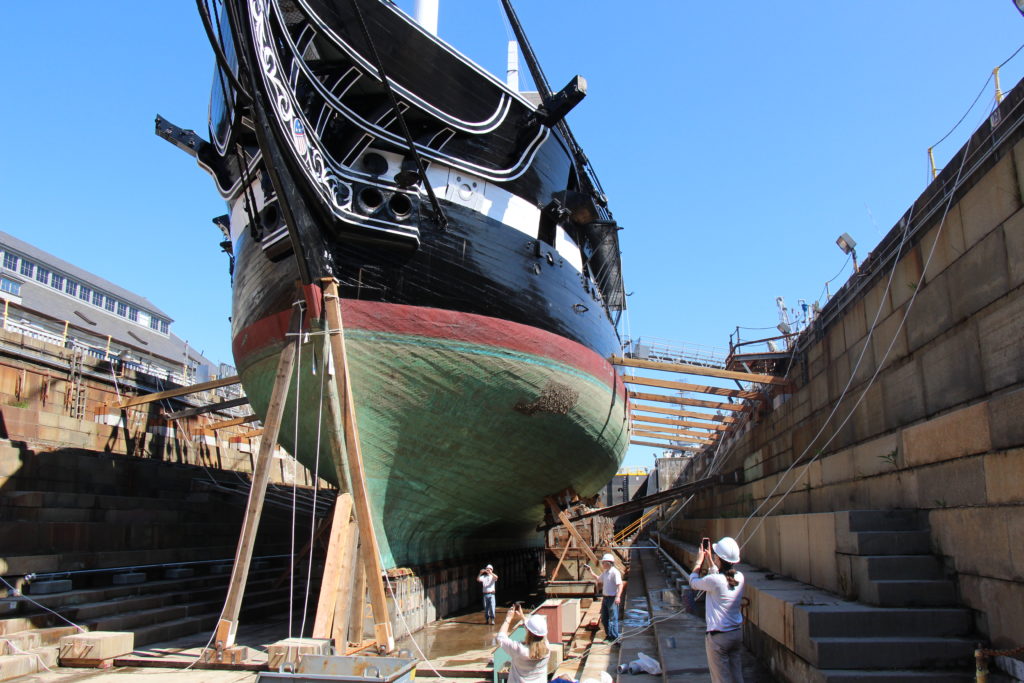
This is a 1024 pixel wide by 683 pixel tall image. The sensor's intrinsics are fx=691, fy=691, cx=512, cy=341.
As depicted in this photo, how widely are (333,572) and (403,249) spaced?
398cm

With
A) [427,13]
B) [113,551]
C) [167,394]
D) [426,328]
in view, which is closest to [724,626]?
[426,328]

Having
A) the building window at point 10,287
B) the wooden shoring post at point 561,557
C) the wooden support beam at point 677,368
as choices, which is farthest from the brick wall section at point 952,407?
the building window at point 10,287

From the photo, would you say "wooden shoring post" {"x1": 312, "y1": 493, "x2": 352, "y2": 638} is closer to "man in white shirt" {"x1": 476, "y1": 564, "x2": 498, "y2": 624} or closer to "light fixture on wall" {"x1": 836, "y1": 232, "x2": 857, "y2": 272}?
"man in white shirt" {"x1": 476, "y1": 564, "x2": 498, "y2": 624}

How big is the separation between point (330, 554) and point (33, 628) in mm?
3773

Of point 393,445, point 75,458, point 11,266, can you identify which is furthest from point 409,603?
point 11,266

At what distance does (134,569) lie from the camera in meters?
9.92

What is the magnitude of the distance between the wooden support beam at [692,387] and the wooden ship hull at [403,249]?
503 cm

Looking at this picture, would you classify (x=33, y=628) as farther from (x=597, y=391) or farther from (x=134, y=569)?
(x=597, y=391)

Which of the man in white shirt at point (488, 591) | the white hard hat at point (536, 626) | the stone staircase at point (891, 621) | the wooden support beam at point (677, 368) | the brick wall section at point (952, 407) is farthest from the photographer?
the wooden support beam at point (677, 368)

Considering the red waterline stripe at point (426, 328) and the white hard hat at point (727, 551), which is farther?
the red waterline stripe at point (426, 328)

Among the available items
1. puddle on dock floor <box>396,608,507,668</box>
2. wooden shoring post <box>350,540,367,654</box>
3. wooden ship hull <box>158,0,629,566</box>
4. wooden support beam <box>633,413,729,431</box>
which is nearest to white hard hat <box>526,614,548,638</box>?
wooden shoring post <box>350,540,367,654</box>

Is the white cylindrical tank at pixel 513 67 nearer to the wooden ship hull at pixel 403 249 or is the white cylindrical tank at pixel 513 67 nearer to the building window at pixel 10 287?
the wooden ship hull at pixel 403 249

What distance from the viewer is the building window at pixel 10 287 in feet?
108

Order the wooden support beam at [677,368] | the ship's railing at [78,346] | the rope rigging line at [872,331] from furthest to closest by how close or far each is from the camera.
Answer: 1. the ship's railing at [78,346]
2. the wooden support beam at [677,368]
3. the rope rigging line at [872,331]
